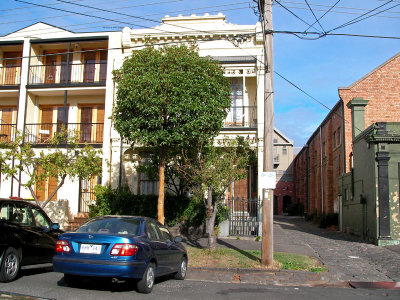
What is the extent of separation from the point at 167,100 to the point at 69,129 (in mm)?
9527

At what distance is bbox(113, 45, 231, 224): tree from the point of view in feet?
39.9

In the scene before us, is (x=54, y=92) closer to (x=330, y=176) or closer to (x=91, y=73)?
(x=91, y=73)

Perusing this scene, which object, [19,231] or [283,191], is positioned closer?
[19,231]

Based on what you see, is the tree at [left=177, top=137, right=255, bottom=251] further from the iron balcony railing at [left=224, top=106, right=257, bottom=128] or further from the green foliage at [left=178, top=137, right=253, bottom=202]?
the iron balcony railing at [left=224, top=106, right=257, bottom=128]

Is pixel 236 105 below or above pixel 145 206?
above

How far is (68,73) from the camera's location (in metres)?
20.8

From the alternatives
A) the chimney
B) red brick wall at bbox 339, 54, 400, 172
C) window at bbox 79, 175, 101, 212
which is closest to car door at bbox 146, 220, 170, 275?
window at bbox 79, 175, 101, 212

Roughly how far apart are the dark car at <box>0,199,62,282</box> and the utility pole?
5.08m

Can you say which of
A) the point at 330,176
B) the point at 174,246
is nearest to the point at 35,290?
the point at 174,246

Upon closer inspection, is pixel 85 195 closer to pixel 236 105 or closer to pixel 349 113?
pixel 236 105

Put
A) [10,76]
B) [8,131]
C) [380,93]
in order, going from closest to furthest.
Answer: [8,131]
[10,76]
[380,93]

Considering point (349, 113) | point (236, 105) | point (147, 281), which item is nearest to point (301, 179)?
point (349, 113)

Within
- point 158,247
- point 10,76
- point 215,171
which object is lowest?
point 158,247

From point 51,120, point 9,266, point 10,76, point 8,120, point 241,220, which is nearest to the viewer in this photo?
point 9,266
